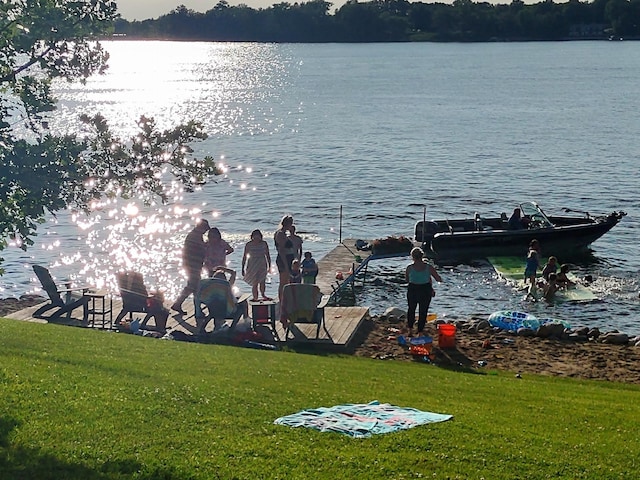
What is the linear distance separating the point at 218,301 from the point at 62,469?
27.5ft

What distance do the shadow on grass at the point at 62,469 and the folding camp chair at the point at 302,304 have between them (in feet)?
27.9

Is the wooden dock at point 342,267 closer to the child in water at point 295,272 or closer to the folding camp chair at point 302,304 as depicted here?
the child in water at point 295,272

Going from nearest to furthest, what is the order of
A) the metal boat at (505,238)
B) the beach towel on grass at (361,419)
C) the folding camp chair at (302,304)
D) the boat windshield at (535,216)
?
the beach towel on grass at (361,419)
the folding camp chair at (302,304)
the metal boat at (505,238)
the boat windshield at (535,216)

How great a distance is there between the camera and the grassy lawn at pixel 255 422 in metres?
8.73

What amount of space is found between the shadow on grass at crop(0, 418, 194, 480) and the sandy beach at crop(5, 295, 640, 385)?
27.8ft

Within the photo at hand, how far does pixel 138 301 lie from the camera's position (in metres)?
17.7

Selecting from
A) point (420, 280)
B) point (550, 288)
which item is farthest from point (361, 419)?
point (550, 288)

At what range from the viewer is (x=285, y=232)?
64.4ft

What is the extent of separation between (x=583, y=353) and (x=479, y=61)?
568 feet

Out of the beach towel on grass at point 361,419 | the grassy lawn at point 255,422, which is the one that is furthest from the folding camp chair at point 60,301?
the beach towel on grass at point 361,419

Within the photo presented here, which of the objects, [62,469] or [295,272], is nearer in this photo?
[62,469]

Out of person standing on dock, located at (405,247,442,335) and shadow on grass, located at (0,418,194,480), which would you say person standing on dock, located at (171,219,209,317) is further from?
shadow on grass, located at (0,418,194,480)

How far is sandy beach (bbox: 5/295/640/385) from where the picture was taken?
1709 centimetres

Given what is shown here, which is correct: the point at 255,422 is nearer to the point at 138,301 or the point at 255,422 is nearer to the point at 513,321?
the point at 138,301
